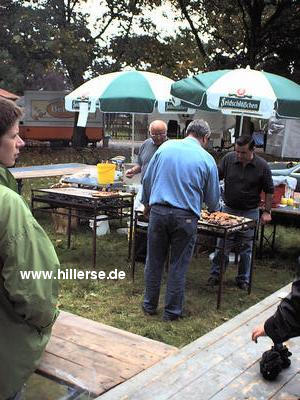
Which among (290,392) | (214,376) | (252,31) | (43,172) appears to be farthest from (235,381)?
(252,31)

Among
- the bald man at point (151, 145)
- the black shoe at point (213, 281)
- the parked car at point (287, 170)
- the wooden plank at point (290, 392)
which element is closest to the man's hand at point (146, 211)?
the black shoe at point (213, 281)

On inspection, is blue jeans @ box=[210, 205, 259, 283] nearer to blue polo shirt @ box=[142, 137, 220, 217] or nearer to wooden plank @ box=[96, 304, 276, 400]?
blue polo shirt @ box=[142, 137, 220, 217]

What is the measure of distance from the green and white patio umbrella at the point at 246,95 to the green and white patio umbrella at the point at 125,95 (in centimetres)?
154

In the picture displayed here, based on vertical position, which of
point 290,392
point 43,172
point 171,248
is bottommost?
point 43,172

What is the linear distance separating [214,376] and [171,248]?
6.19 feet

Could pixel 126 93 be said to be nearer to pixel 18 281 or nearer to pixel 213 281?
pixel 213 281

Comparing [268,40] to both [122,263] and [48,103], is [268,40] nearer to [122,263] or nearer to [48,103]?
[48,103]

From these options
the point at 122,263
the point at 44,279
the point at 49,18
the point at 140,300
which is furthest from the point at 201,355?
the point at 49,18

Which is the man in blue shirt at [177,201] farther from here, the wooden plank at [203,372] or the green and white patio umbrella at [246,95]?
the green and white patio umbrella at [246,95]

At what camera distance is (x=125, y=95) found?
830cm

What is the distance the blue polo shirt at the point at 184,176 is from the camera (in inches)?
182

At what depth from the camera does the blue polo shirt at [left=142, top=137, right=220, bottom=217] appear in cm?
461

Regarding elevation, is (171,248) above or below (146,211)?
below

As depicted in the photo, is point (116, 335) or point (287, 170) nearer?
point (116, 335)
